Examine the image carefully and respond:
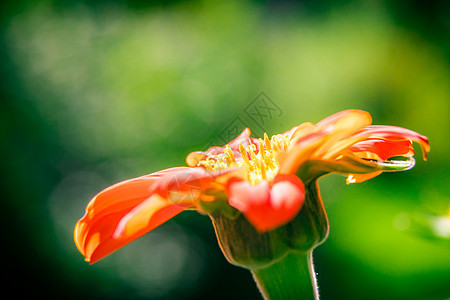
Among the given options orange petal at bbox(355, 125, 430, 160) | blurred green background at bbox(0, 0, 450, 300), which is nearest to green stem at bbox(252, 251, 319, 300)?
orange petal at bbox(355, 125, 430, 160)

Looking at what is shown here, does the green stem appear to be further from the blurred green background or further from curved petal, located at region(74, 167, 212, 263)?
the blurred green background

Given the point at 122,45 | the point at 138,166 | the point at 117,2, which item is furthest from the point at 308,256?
the point at 117,2

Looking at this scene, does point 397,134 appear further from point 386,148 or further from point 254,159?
point 254,159

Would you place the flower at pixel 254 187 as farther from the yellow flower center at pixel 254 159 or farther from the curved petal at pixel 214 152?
the curved petal at pixel 214 152

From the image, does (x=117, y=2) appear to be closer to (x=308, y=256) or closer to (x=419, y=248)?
(x=419, y=248)

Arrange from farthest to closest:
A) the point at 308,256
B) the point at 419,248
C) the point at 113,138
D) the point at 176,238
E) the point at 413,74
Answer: the point at 113,138 < the point at 176,238 < the point at 413,74 < the point at 419,248 < the point at 308,256

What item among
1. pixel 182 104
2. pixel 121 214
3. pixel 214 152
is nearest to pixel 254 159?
pixel 214 152

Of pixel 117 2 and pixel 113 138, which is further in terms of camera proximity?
pixel 117 2
